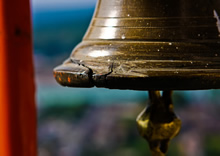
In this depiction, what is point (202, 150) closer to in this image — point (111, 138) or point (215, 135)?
point (215, 135)

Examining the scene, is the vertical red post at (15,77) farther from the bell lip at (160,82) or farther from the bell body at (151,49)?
the bell lip at (160,82)

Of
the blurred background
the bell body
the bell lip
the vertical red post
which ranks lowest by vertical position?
the blurred background

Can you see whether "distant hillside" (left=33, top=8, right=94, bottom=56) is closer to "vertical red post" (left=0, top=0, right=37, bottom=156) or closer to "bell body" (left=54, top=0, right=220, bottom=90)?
"vertical red post" (left=0, top=0, right=37, bottom=156)

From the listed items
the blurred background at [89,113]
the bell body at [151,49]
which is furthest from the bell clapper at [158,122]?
the blurred background at [89,113]

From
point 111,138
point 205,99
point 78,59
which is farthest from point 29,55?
point 205,99

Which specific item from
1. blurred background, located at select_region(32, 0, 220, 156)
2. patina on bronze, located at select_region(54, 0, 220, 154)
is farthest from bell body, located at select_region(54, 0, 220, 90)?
blurred background, located at select_region(32, 0, 220, 156)

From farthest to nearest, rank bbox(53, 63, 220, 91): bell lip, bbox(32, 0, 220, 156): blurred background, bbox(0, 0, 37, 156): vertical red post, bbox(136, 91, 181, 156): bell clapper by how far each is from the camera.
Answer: bbox(32, 0, 220, 156): blurred background < bbox(0, 0, 37, 156): vertical red post < bbox(136, 91, 181, 156): bell clapper < bbox(53, 63, 220, 91): bell lip

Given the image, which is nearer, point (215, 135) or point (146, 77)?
point (146, 77)

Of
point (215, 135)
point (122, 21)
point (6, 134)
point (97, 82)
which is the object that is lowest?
point (215, 135)
